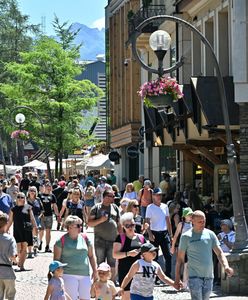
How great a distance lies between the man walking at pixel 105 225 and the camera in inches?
566

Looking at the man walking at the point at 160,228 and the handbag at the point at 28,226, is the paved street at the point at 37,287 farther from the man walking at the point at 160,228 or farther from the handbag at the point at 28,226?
the man walking at the point at 160,228

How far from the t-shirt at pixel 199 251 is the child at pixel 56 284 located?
66.0 inches

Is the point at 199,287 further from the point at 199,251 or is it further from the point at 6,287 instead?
the point at 6,287

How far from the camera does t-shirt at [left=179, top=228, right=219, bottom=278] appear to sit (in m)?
11.1

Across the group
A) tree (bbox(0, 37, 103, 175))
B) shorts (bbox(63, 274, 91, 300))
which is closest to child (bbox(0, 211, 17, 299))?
shorts (bbox(63, 274, 91, 300))

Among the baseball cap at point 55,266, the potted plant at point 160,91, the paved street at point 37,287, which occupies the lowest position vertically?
the paved street at point 37,287

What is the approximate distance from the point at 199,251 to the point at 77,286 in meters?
1.58

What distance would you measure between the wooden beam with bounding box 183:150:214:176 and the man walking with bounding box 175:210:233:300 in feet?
Result: 53.5

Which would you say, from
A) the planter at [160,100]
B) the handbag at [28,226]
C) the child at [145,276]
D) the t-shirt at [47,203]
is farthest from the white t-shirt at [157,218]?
the t-shirt at [47,203]

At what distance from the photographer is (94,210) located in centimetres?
1451

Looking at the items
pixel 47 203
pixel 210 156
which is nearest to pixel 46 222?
pixel 47 203

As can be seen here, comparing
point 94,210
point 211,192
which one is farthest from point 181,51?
point 94,210

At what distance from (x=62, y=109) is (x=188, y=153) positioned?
18869mm

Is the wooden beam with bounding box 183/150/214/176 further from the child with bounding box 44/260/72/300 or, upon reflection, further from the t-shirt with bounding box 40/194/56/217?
the child with bounding box 44/260/72/300
